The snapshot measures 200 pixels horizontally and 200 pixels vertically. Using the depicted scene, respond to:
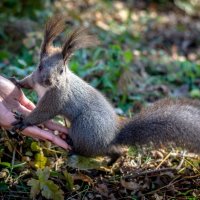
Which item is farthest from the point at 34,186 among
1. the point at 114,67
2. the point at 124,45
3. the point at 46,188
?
the point at 124,45

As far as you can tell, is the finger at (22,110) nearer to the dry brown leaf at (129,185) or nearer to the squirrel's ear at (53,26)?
the squirrel's ear at (53,26)

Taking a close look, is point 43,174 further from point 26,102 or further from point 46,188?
point 26,102

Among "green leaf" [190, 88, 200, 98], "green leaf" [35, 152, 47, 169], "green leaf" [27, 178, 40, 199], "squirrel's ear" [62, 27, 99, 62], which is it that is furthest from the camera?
"green leaf" [190, 88, 200, 98]

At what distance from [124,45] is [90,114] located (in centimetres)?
341

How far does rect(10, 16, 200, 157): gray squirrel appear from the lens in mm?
3836

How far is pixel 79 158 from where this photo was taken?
4000 millimetres

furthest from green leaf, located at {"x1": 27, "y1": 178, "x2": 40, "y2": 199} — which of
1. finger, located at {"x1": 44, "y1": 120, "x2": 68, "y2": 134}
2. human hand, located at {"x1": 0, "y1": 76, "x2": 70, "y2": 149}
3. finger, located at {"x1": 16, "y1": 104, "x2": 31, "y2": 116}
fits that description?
finger, located at {"x1": 16, "y1": 104, "x2": 31, "y2": 116}

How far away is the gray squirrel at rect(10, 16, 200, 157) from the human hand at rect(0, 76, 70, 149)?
0.07 m

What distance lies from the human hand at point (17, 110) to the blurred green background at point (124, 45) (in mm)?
534

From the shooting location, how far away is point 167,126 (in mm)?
3873

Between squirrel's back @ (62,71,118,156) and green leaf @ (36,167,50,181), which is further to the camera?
squirrel's back @ (62,71,118,156)

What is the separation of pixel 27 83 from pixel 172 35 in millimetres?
4596

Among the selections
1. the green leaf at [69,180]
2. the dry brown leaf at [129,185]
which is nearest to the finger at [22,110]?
the green leaf at [69,180]

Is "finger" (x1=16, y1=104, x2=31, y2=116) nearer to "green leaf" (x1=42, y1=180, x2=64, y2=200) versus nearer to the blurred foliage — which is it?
the blurred foliage
